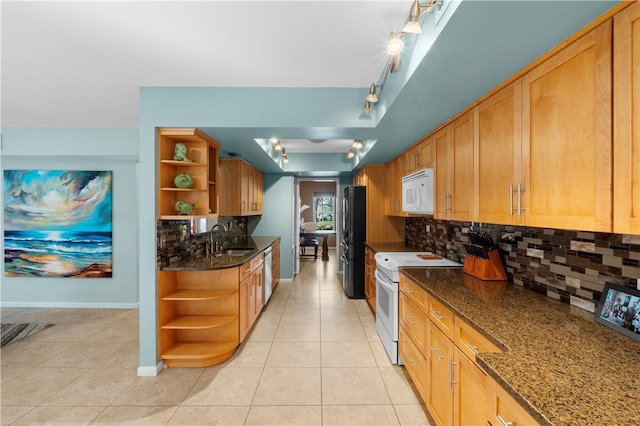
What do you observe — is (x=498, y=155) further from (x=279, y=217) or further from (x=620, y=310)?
(x=279, y=217)

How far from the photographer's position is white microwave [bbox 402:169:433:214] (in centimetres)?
265

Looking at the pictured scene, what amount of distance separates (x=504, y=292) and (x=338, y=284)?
379cm

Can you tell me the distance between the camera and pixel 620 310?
1.20m

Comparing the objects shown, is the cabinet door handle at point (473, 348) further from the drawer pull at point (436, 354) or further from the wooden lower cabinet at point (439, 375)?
the drawer pull at point (436, 354)

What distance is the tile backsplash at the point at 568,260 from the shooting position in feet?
4.13

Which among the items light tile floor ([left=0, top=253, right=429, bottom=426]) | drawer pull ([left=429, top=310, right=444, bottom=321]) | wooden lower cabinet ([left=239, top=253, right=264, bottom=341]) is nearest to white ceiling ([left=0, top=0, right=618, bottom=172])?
drawer pull ([left=429, top=310, right=444, bottom=321])

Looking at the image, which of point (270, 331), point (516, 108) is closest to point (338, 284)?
point (270, 331)

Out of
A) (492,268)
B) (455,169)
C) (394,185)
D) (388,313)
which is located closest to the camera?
(492,268)

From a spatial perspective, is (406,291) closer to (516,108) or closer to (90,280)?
(516,108)

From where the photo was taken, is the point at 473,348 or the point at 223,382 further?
the point at 223,382

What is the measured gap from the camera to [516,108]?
152 centimetres

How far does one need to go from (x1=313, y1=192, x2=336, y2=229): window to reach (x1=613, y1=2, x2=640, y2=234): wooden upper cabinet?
959 centimetres

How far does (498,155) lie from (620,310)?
954mm

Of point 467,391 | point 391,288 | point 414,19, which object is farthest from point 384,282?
point 414,19
